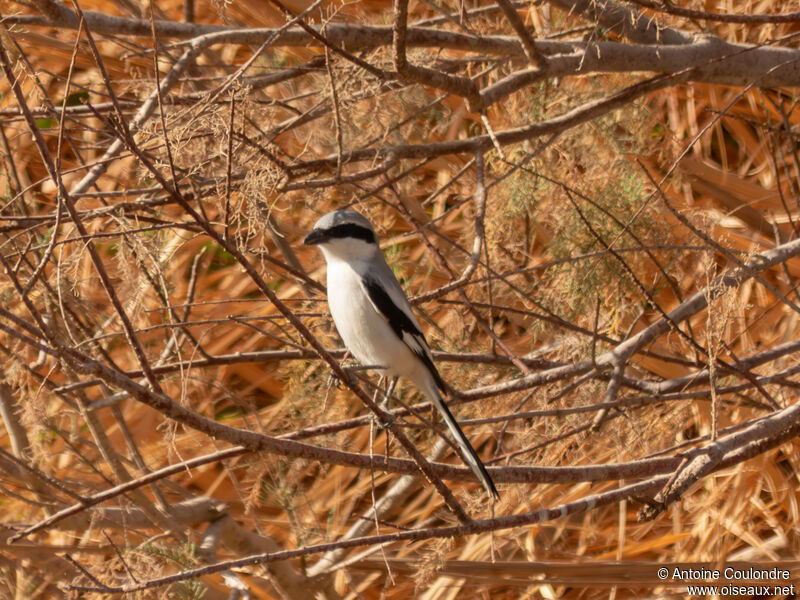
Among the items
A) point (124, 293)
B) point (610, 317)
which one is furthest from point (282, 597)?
point (610, 317)

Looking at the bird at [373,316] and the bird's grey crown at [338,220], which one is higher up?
the bird's grey crown at [338,220]

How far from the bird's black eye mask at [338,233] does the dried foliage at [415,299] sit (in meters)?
0.17

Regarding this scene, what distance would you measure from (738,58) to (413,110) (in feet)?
4.27

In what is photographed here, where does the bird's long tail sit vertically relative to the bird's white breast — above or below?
below

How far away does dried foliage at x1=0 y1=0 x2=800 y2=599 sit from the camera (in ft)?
6.18

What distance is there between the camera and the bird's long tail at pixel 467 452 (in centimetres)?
190

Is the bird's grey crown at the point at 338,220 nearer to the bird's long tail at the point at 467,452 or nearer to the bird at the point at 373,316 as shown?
the bird at the point at 373,316

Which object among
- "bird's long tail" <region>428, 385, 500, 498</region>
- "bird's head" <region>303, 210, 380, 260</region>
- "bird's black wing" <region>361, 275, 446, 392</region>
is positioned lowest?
"bird's long tail" <region>428, 385, 500, 498</region>

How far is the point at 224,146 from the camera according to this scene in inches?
78.9

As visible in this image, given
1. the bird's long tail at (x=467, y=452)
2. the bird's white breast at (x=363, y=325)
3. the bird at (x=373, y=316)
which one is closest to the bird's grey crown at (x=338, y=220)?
the bird at (x=373, y=316)

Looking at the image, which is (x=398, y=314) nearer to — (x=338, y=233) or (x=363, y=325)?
(x=363, y=325)

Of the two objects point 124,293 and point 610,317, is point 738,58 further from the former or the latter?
point 124,293

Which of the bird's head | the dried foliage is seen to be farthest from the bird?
the dried foliage

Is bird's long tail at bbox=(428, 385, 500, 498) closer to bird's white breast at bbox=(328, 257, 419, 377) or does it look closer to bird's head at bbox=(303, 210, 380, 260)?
bird's white breast at bbox=(328, 257, 419, 377)
